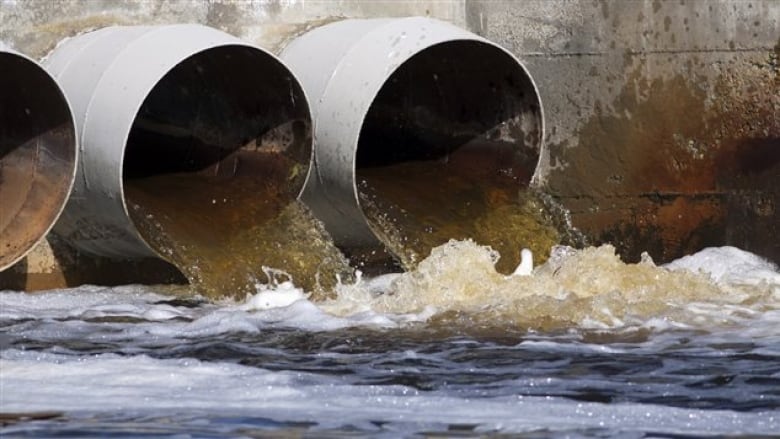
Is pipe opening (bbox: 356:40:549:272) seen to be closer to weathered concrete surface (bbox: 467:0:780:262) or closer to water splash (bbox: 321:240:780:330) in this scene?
weathered concrete surface (bbox: 467:0:780:262)

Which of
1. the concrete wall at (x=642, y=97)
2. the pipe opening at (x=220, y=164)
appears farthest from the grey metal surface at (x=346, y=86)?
the concrete wall at (x=642, y=97)

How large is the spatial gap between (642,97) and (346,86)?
1688 mm

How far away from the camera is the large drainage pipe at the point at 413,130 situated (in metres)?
7.85

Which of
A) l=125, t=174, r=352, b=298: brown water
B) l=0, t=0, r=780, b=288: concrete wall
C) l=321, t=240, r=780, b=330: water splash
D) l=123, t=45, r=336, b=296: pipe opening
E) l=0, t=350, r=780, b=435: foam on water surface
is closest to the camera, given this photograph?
l=0, t=350, r=780, b=435: foam on water surface

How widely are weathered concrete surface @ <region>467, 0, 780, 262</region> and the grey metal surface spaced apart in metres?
0.65

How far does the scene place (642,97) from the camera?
844 cm

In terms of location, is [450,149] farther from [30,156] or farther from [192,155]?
[30,156]

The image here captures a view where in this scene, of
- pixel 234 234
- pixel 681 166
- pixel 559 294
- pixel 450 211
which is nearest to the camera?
pixel 559 294

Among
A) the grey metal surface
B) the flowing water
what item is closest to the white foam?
the flowing water

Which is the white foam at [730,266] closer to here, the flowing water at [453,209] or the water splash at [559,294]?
the water splash at [559,294]

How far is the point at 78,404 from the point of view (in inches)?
184

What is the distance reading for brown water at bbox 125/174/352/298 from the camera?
296 inches

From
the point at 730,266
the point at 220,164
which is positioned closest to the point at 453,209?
the point at 220,164

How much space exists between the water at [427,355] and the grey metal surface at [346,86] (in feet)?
1.48
